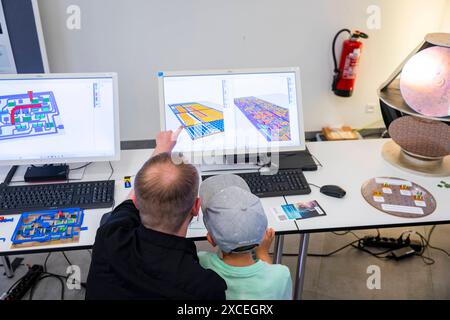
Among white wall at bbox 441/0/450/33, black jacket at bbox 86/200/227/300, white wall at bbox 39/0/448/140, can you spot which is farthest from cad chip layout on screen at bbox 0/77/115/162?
white wall at bbox 441/0/450/33

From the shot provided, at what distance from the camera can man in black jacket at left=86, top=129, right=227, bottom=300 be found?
1.00 metres

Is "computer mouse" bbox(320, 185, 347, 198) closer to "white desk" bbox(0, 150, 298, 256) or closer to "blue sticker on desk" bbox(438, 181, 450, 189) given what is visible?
"white desk" bbox(0, 150, 298, 256)

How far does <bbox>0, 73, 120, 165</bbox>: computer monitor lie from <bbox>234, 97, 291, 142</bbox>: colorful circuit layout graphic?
589mm

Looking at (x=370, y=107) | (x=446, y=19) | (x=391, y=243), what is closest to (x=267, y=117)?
(x=391, y=243)

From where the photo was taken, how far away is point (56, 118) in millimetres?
1691

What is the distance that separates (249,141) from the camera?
5.96ft

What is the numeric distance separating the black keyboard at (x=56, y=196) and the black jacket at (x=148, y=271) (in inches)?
20.9

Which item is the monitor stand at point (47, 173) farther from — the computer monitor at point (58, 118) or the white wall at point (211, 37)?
the white wall at point (211, 37)

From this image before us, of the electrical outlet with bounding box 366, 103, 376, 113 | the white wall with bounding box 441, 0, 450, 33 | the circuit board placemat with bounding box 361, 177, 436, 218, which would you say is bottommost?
the electrical outlet with bounding box 366, 103, 376, 113

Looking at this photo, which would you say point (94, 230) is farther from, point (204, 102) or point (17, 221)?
point (204, 102)

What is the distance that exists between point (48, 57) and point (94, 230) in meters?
1.89

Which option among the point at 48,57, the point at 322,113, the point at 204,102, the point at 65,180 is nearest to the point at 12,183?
the point at 65,180

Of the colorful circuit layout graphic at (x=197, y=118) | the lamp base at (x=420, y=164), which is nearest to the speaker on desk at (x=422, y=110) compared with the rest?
the lamp base at (x=420, y=164)

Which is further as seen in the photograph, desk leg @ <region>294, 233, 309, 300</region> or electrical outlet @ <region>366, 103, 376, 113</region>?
electrical outlet @ <region>366, 103, 376, 113</region>
